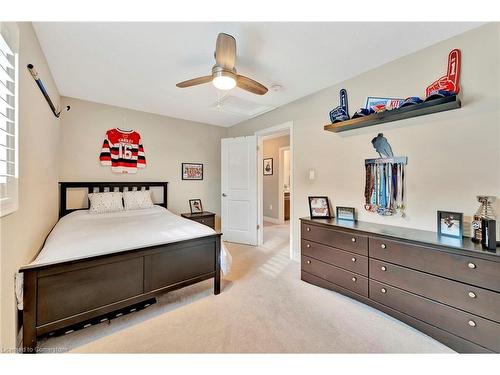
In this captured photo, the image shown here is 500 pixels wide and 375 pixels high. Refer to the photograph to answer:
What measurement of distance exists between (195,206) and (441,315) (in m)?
3.72

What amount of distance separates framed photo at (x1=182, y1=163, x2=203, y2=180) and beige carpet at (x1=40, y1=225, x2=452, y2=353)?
2.44 metres

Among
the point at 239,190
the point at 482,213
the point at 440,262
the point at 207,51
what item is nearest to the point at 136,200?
the point at 239,190

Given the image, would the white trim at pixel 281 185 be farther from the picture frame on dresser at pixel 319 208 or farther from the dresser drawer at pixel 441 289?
the dresser drawer at pixel 441 289

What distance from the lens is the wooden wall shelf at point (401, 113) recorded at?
5.55 feet

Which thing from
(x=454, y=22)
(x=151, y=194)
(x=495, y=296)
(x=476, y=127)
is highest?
(x=454, y=22)

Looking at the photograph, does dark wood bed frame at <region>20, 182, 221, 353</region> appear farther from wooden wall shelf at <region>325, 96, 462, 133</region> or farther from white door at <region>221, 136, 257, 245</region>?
wooden wall shelf at <region>325, 96, 462, 133</region>

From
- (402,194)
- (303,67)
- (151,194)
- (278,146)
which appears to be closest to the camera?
(402,194)

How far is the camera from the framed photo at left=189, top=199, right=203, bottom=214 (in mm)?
4186

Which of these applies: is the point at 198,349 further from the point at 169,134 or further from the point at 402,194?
the point at 169,134

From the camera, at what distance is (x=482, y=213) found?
61.5 inches

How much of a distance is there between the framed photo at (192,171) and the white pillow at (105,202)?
132 cm

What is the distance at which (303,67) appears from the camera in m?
2.27

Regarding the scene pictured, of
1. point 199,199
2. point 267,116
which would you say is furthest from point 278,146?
point 199,199
